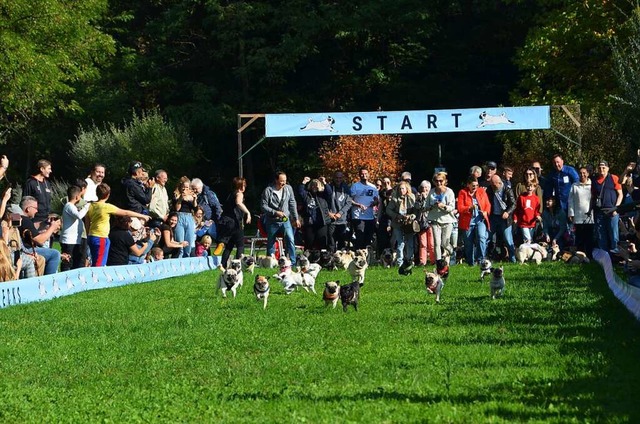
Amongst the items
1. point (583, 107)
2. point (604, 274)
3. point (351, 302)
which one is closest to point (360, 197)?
point (604, 274)

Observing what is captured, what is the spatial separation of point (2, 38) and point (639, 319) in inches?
1597

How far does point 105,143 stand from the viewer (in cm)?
5875

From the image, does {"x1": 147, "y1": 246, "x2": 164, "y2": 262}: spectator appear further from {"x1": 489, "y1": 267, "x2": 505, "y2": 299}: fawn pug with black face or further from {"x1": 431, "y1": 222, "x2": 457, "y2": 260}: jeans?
{"x1": 489, "y1": 267, "x2": 505, "y2": 299}: fawn pug with black face

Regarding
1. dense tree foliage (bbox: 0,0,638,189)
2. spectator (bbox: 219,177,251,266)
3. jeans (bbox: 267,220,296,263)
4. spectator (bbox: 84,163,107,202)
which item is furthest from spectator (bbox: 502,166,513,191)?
dense tree foliage (bbox: 0,0,638,189)

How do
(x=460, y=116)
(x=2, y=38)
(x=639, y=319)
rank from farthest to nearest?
(x=2, y=38) → (x=460, y=116) → (x=639, y=319)

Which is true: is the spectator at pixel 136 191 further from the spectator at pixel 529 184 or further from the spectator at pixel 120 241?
the spectator at pixel 529 184

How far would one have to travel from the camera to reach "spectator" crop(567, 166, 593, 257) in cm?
2539

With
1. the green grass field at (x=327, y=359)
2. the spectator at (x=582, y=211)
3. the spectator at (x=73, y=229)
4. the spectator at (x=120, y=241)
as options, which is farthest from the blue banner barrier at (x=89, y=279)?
the spectator at (x=582, y=211)

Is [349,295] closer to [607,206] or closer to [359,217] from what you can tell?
[607,206]

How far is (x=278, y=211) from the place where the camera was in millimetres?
26328

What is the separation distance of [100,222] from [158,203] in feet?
13.5

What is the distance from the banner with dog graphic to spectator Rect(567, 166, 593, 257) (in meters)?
Result: 5.31

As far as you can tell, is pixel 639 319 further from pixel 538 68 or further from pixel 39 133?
pixel 39 133

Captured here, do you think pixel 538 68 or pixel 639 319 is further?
pixel 538 68
